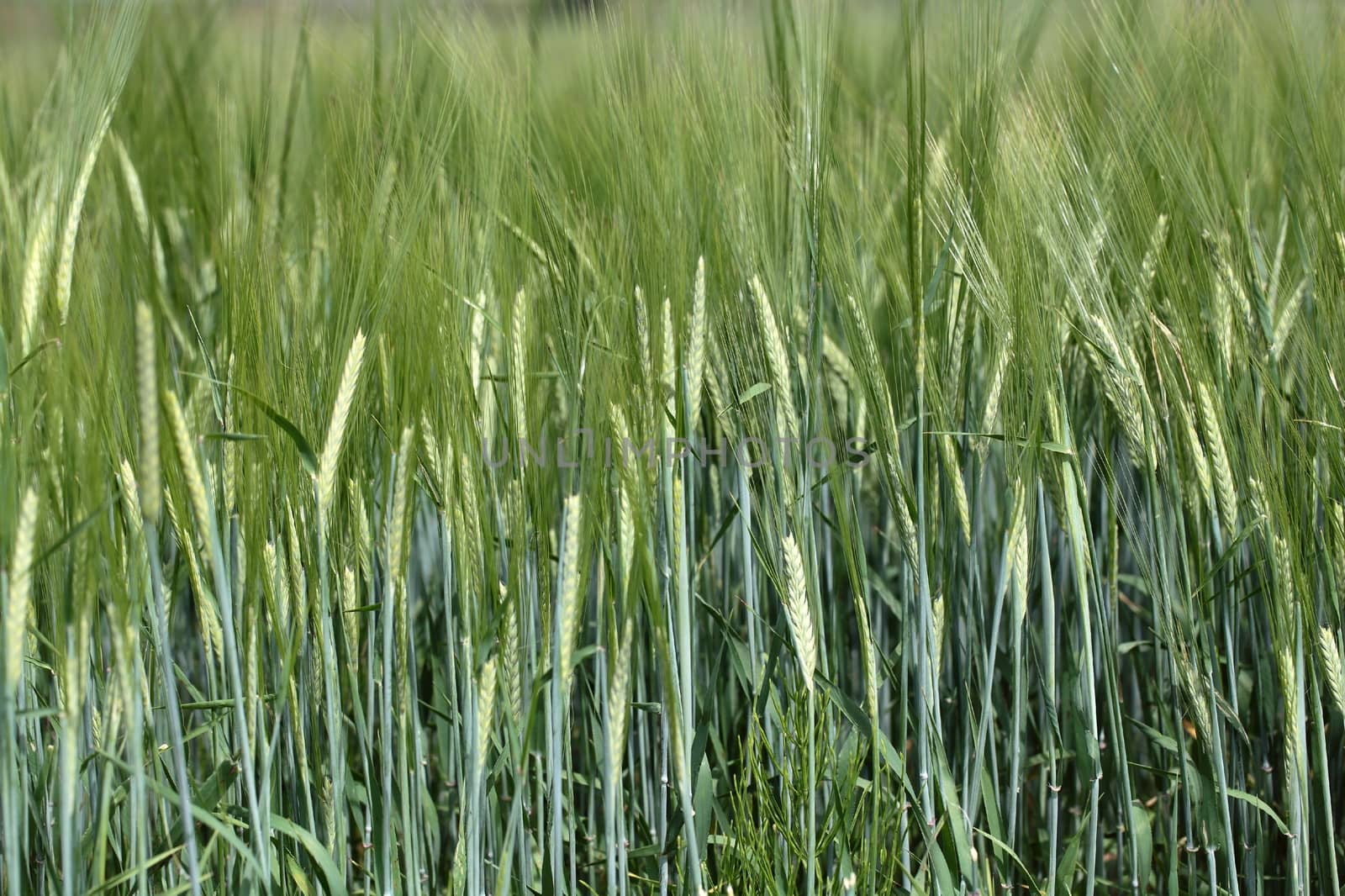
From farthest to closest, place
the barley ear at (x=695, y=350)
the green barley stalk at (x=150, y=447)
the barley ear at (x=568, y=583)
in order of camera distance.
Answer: the barley ear at (x=695, y=350), the barley ear at (x=568, y=583), the green barley stalk at (x=150, y=447)

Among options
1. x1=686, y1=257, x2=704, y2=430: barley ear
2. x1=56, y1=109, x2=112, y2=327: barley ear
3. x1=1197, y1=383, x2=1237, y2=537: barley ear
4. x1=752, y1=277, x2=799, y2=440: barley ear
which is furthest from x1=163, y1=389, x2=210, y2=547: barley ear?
x1=1197, y1=383, x2=1237, y2=537: barley ear

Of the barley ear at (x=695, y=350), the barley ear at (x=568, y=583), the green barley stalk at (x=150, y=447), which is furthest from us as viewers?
the barley ear at (x=695, y=350)

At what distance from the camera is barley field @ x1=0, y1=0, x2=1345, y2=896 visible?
0.94m

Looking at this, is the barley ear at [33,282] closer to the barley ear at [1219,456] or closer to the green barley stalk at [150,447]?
the green barley stalk at [150,447]

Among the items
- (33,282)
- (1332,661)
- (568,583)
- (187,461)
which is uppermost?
(33,282)

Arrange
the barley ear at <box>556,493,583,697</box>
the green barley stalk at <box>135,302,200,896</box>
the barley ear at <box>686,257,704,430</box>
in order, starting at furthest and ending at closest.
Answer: the barley ear at <box>686,257,704,430</box> < the barley ear at <box>556,493,583,697</box> < the green barley stalk at <box>135,302,200,896</box>

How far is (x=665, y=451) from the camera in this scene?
A: 0.99 m

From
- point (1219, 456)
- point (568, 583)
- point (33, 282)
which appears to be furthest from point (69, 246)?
point (1219, 456)

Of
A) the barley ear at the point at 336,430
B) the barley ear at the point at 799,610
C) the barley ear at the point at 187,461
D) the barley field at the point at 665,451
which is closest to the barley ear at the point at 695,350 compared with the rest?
the barley field at the point at 665,451

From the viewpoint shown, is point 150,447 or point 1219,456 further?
point 1219,456

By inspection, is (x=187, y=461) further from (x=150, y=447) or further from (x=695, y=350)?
(x=695, y=350)

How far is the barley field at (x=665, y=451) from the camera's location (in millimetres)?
943

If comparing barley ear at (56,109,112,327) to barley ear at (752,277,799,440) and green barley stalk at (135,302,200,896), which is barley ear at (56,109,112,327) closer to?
green barley stalk at (135,302,200,896)

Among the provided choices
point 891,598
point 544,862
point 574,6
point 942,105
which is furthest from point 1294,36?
point 544,862
